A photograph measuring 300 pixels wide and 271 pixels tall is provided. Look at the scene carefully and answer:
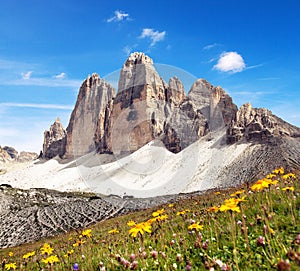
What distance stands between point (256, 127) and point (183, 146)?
46.8 meters

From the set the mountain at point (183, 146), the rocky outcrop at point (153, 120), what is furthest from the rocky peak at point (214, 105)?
the rocky outcrop at point (153, 120)

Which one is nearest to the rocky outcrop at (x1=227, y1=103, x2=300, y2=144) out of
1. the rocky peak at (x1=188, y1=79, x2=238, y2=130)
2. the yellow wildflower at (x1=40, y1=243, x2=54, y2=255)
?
the rocky peak at (x1=188, y1=79, x2=238, y2=130)

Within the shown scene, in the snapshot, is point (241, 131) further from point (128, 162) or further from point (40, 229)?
point (40, 229)

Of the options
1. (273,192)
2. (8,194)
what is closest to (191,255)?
(273,192)

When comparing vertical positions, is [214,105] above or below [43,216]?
above

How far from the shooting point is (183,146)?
13888 centimetres

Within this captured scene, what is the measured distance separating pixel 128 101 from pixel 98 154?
4255cm

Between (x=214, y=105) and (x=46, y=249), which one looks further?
(x=214, y=105)

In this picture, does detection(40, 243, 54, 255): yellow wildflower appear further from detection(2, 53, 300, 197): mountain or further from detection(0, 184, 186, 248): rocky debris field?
detection(2, 53, 300, 197): mountain

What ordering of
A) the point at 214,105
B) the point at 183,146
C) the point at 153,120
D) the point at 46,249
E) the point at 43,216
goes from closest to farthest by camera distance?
the point at 46,249 < the point at 43,216 < the point at 183,146 < the point at 214,105 < the point at 153,120

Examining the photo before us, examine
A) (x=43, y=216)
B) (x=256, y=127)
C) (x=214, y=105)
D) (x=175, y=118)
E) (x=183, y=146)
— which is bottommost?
(x=43, y=216)

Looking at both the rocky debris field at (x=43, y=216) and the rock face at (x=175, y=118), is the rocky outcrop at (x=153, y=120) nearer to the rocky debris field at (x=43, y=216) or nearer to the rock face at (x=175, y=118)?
the rock face at (x=175, y=118)

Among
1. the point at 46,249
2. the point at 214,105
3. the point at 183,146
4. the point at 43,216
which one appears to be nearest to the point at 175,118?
the point at 214,105

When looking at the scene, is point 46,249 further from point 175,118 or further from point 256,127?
point 175,118
